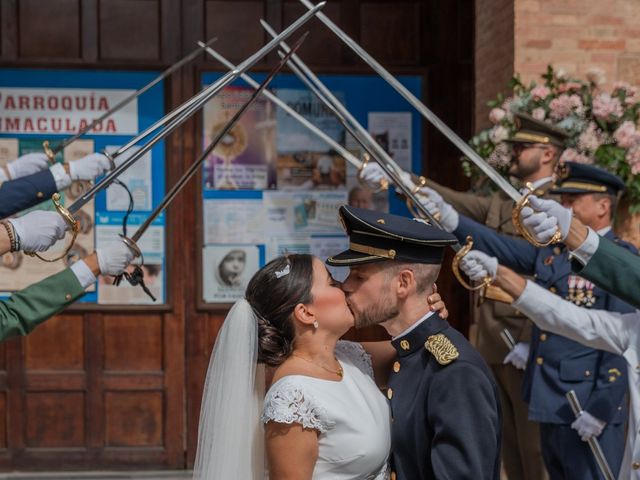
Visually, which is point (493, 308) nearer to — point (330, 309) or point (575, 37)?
point (575, 37)

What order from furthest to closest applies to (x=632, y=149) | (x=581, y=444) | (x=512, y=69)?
1. (x=512, y=69)
2. (x=632, y=149)
3. (x=581, y=444)

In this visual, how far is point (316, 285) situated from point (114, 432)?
13.8 ft

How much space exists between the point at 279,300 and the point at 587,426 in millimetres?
2072

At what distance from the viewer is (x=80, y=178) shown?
14.8 ft

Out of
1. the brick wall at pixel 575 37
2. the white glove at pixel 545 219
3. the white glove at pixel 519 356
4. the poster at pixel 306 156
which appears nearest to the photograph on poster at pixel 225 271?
the poster at pixel 306 156

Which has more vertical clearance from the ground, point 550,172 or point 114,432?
point 550,172

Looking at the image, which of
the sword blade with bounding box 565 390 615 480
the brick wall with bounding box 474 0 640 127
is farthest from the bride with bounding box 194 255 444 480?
the brick wall with bounding box 474 0 640 127

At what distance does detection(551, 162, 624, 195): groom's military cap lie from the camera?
4.61 m

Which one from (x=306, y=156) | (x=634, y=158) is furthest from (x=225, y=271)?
(x=634, y=158)

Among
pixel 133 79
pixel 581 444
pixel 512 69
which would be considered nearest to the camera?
pixel 581 444

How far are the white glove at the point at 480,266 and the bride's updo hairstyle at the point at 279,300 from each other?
1122 mm

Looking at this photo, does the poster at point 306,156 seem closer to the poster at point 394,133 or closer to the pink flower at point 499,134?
the poster at point 394,133

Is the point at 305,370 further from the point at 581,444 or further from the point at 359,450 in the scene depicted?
the point at 581,444

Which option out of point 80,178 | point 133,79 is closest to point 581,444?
point 80,178
